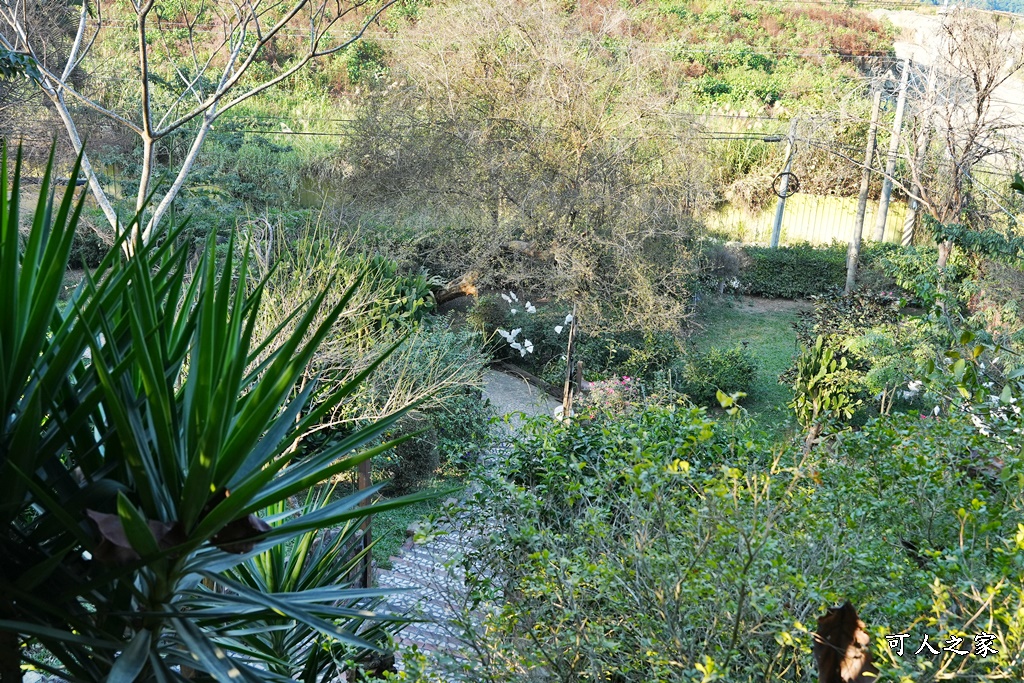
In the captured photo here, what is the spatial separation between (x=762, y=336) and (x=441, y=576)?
411 inches

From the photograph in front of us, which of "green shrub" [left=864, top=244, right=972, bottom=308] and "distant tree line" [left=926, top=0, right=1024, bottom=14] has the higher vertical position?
"distant tree line" [left=926, top=0, right=1024, bottom=14]

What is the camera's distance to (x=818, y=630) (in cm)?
206

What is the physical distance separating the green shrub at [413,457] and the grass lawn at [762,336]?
16.4 feet

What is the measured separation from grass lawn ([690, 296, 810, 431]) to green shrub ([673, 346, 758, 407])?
299 mm

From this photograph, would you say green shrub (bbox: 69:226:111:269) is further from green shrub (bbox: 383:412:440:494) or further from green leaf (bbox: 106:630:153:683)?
green leaf (bbox: 106:630:153:683)

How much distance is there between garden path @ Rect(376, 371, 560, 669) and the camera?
3.08 metres

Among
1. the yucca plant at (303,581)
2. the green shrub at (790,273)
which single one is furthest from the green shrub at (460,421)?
the green shrub at (790,273)

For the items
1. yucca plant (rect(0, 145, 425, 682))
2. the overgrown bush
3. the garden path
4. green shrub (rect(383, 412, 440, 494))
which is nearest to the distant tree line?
the garden path

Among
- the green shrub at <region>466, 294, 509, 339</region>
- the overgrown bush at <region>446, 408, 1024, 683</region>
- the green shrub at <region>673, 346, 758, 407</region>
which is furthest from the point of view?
the green shrub at <region>466, 294, 509, 339</region>

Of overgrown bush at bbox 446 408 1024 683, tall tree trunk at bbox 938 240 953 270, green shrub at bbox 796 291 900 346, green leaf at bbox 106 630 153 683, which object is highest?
green leaf at bbox 106 630 153 683

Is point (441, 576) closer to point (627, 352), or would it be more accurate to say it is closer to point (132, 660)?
point (132, 660)

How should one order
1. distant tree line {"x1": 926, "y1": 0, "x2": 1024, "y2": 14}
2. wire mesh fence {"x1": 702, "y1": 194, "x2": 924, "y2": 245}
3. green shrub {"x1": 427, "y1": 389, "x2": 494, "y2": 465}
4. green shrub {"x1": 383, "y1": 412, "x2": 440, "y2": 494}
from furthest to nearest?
wire mesh fence {"x1": 702, "y1": 194, "x2": 924, "y2": 245} → distant tree line {"x1": 926, "y1": 0, "x2": 1024, "y2": 14} → green shrub {"x1": 427, "y1": 389, "x2": 494, "y2": 465} → green shrub {"x1": 383, "y1": 412, "x2": 440, "y2": 494}

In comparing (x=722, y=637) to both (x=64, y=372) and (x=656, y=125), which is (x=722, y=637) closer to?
(x=64, y=372)

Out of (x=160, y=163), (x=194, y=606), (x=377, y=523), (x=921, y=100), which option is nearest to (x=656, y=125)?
(x=921, y=100)
